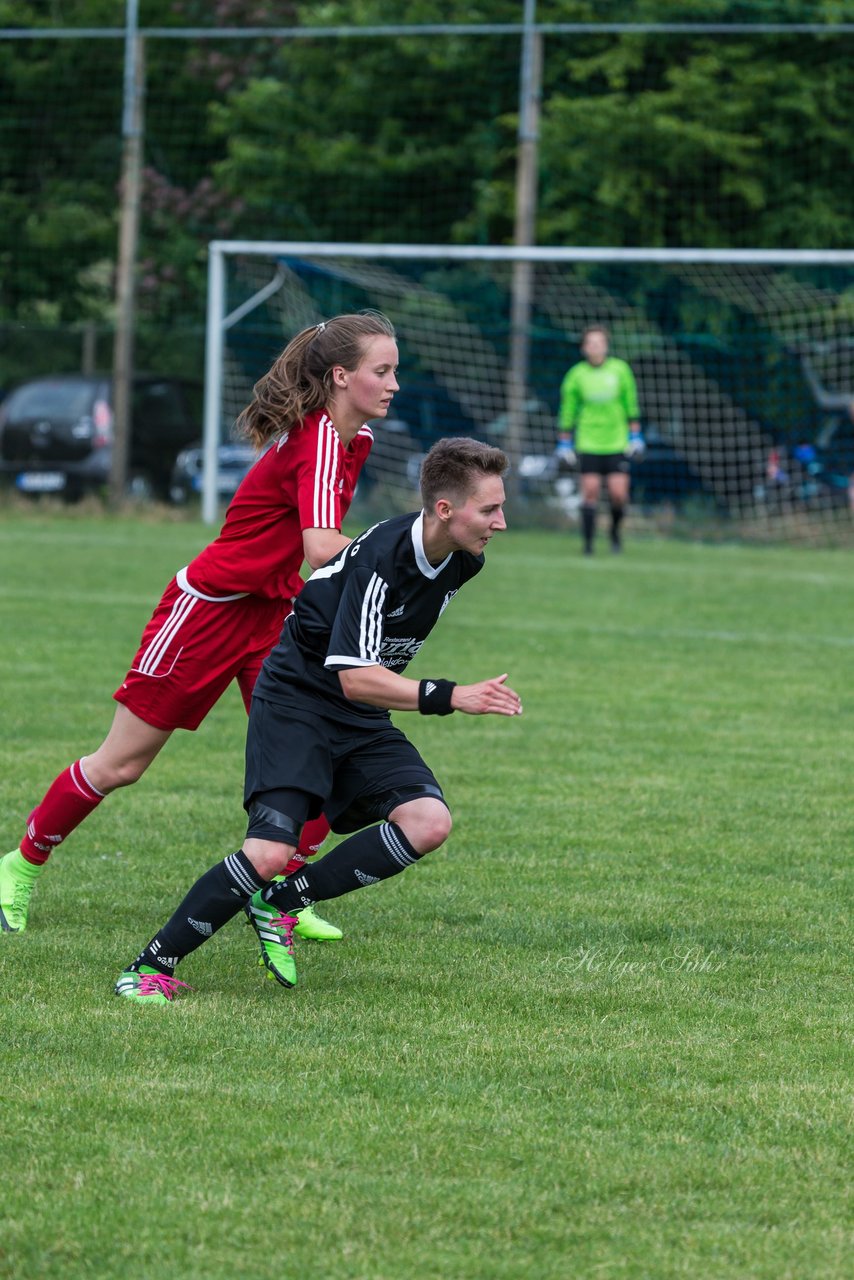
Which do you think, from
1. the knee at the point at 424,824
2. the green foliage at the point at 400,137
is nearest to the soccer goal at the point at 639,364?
the green foliage at the point at 400,137

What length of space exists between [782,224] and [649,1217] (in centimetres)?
2198

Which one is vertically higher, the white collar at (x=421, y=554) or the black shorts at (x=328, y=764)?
the white collar at (x=421, y=554)

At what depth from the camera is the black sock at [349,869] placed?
447cm

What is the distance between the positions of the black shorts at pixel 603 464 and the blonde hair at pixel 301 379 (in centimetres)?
1268

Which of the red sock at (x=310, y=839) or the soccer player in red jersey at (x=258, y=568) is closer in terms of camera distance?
the soccer player in red jersey at (x=258, y=568)

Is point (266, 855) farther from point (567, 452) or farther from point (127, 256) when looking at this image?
point (127, 256)

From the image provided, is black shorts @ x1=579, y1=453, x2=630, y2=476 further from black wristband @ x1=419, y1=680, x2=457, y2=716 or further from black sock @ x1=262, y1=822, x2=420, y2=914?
black wristband @ x1=419, y1=680, x2=457, y2=716

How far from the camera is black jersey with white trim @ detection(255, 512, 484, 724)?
4.22 metres

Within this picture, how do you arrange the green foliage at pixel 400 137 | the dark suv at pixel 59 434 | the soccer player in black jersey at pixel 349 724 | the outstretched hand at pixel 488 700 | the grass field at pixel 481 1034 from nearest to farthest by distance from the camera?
the grass field at pixel 481 1034, the outstretched hand at pixel 488 700, the soccer player in black jersey at pixel 349 724, the dark suv at pixel 59 434, the green foliage at pixel 400 137

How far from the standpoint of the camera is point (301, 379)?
15.8ft

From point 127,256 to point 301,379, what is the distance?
18.3 meters

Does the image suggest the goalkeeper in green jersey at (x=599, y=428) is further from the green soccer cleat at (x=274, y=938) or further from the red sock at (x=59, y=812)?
the green soccer cleat at (x=274, y=938)

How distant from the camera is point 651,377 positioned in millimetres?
21953

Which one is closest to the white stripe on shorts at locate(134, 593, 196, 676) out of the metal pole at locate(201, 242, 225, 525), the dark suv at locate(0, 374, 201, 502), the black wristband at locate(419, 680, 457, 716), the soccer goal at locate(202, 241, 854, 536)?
the black wristband at locate(419, 680, 457, 716)
